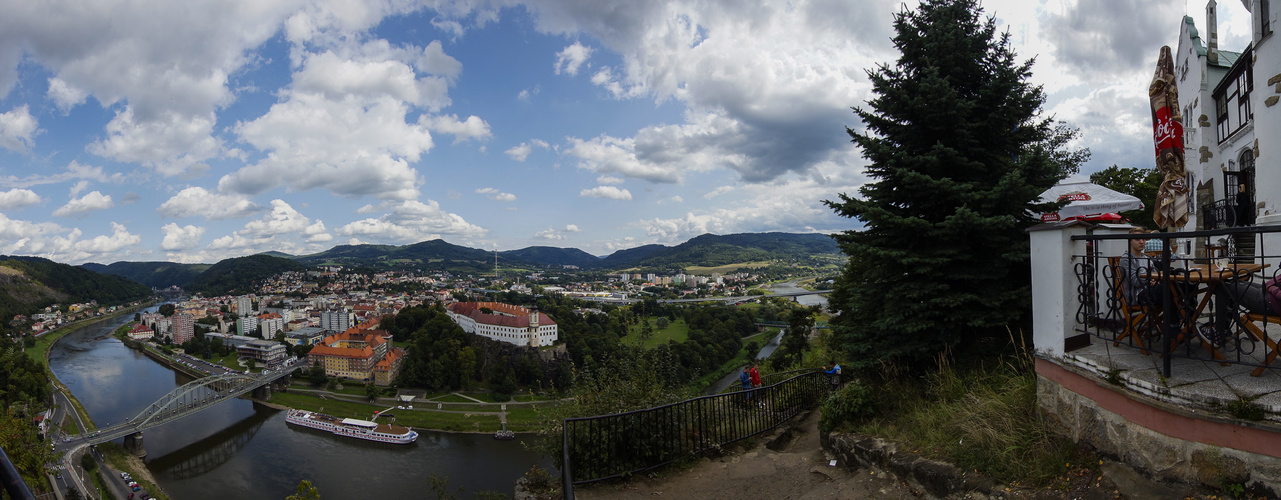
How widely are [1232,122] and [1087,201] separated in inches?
372

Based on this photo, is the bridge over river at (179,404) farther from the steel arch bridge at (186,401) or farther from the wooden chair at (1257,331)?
the wooden chair at (1257,331)

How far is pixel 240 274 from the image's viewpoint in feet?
508

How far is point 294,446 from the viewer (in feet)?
114

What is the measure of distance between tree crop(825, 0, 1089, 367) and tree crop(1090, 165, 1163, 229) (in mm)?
12052

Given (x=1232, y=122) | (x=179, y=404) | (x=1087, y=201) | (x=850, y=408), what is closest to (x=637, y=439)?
(x=850, y=408)

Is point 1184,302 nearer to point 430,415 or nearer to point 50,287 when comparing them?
point 430,415

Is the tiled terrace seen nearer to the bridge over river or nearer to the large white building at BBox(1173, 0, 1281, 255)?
the large white building at BBox(1173, 0, 1281, 255)

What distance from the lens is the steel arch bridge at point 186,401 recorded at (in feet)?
108

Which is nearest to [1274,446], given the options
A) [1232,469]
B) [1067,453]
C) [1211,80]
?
[1232,469]

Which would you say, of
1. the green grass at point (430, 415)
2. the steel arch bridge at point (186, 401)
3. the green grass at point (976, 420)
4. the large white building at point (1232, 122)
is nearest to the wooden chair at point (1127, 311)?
the green grass at point (976, 420)

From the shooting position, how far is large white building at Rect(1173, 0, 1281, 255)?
8.00 m

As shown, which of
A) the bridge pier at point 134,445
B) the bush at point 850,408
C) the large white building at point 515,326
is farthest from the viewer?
the large white building at point 515,326

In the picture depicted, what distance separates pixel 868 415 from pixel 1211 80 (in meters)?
14.3

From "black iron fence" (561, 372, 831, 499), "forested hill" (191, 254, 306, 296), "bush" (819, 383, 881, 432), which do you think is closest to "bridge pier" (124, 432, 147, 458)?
"black iron fence" (561, 372, 831, 499)
